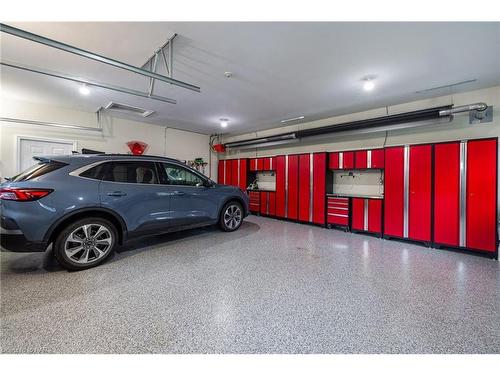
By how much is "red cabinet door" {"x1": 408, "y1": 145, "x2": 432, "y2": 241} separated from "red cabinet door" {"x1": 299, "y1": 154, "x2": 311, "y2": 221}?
2098 millimetres

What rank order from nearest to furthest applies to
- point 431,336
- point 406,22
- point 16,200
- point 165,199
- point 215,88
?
point 431,336, point 406,22, point 16,200, point 165,199, point 215,88

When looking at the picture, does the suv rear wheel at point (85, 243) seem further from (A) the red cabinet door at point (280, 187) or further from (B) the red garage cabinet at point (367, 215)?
(B) the red garage cabinet at point (367, 215)

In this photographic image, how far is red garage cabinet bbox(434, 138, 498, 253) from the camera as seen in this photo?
3.12 metres

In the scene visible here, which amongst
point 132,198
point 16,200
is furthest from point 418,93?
point 16,200

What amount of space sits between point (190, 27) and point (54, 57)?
2085 mm

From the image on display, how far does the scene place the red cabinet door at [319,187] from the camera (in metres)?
5.00

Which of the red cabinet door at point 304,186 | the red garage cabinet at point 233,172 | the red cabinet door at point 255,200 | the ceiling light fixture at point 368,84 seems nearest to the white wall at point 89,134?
the red garage cabinet at point 233,172

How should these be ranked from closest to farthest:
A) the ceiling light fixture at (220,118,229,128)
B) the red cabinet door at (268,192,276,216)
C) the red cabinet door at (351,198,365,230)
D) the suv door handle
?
the suv door handle, the red cabinet door at (351,198,365,230), the ceiling light fixture at (220,118,229,128), the red cabinet door at (268,192,276,216)

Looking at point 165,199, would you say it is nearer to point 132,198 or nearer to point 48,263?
point 132,198

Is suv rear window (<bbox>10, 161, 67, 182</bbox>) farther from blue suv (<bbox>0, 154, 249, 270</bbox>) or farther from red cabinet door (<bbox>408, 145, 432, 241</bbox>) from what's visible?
red cabinet door (<bbox>408, 145, 432, 241</bbox>)

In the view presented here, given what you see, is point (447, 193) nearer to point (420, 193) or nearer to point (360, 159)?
point (420, 193)

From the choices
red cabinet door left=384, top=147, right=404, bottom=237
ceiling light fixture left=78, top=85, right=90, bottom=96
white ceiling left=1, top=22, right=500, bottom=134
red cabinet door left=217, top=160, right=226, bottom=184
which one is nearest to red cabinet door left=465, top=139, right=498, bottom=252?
red cabinet door left=384, top=147, right=404, bottom=237
